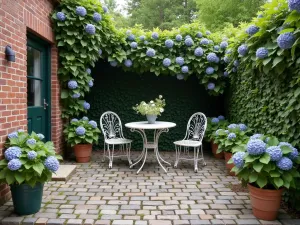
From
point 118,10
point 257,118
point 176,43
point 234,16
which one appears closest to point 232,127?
point 257,118

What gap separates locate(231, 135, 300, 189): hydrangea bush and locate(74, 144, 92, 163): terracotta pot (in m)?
2.82

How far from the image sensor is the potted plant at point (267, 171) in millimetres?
2396

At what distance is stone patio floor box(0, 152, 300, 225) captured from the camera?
247 centimetres

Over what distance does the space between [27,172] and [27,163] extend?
0.08m

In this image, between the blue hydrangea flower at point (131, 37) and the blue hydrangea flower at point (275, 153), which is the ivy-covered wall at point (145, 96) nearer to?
the blue hydrangea flower at point (131, 37)

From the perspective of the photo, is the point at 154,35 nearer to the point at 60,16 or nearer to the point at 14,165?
the point at 60,16

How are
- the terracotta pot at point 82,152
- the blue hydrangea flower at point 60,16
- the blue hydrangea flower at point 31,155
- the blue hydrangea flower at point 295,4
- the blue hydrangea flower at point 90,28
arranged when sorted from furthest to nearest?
1. the terracotta pot at point 82,152
2. the blue hydrangea flower at point 90,28
3. the blue hydrangea flower at point 60,16
4. the blue hydrangea flower at point 31,155
5. the blue hydrangea flower at point 295,4

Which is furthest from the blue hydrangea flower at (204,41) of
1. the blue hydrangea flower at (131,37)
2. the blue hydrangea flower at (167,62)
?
the blue hydrangea flower at (131,37)

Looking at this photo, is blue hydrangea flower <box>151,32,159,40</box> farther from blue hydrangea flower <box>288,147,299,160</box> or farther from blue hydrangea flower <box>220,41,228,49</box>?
blue hydrangea flower <box>288,147,299,160</box>

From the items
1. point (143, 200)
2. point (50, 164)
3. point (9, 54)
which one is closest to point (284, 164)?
point (143, 200)

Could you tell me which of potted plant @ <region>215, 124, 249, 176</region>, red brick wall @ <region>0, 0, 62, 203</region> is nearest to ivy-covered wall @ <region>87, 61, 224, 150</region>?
potted plant @ <region>215, 124, 249, 176</region>

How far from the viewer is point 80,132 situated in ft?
14.8

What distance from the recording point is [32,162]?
2492mm

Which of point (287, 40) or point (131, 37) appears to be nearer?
point (287, 40)
